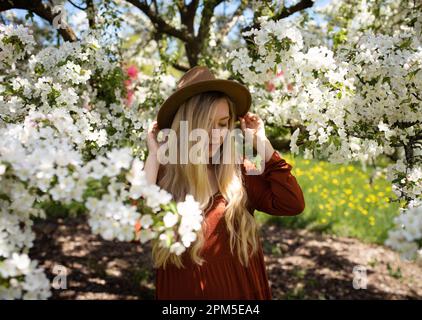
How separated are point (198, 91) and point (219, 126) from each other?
20 cm

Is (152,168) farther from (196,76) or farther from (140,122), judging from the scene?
(140,122)

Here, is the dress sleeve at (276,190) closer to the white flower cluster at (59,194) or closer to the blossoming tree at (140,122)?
the blossoming tree at (140,122)

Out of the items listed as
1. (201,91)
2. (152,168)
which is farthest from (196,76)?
(152,168)

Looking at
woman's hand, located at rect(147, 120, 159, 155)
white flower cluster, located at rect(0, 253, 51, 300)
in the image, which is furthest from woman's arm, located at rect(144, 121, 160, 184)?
white flower cluster, located at rect(0, 253, 51, 300)

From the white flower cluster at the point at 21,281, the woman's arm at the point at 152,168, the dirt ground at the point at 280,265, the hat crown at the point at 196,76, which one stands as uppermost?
the hat crown at the point at 196,76

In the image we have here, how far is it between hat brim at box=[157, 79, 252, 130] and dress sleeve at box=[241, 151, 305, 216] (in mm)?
331

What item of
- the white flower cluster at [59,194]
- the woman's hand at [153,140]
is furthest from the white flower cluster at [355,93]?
the white flower cluster at [59,194]

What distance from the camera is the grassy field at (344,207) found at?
5379 mm

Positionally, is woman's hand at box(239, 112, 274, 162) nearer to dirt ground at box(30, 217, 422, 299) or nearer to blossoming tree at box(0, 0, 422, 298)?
blossoming tree at box(0, 0, 422, 298)

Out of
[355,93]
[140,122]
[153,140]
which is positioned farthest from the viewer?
[140,122]

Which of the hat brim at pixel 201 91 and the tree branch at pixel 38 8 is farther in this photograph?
the tree branch at pixel 38 8

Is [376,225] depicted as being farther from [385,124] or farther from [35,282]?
[35,282]

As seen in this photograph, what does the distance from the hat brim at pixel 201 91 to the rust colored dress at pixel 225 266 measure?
0.34 meters

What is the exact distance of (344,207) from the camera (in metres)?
5.88
